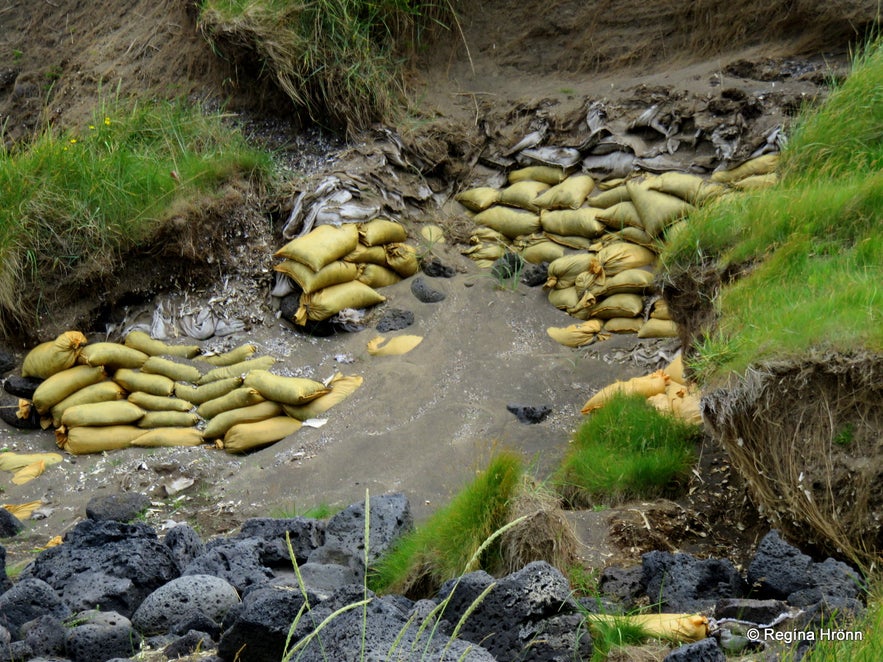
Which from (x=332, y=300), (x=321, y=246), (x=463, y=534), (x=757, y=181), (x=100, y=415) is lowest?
(x=100, y=415)

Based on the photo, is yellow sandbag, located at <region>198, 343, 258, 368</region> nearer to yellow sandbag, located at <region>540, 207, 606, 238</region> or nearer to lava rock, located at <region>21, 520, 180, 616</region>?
yellow sandbag, located at <region>540, 207, 606, 238</region>

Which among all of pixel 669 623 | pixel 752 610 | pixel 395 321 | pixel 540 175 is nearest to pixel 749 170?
pixel 540 175

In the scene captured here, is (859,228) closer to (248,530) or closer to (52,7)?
(248,530)

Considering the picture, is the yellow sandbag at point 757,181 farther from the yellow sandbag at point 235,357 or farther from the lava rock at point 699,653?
the lava rock at point 699,653

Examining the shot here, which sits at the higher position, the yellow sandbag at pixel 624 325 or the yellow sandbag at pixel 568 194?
the yellow sandbag at pixel 568 194

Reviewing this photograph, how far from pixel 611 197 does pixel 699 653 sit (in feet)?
16.7

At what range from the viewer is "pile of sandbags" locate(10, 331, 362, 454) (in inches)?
269

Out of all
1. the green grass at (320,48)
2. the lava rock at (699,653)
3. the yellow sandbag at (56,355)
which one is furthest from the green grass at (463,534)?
the green grass at (320,48)

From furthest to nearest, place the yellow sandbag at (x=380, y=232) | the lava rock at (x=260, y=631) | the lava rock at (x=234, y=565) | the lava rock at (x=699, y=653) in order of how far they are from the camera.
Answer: the yellow sandbag at (x=380, y=232), the lava rock at (x=234, y=565), the lava rock at (x=260, y=631), the lava rock at (x=699, y=653)

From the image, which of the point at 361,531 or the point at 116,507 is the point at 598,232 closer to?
the point at 361,531

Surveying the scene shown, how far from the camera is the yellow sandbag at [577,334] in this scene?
23.5ft

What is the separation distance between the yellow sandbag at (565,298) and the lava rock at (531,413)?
1184 mm

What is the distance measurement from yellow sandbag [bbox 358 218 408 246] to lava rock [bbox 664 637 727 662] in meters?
5.12

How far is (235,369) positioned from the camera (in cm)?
721
